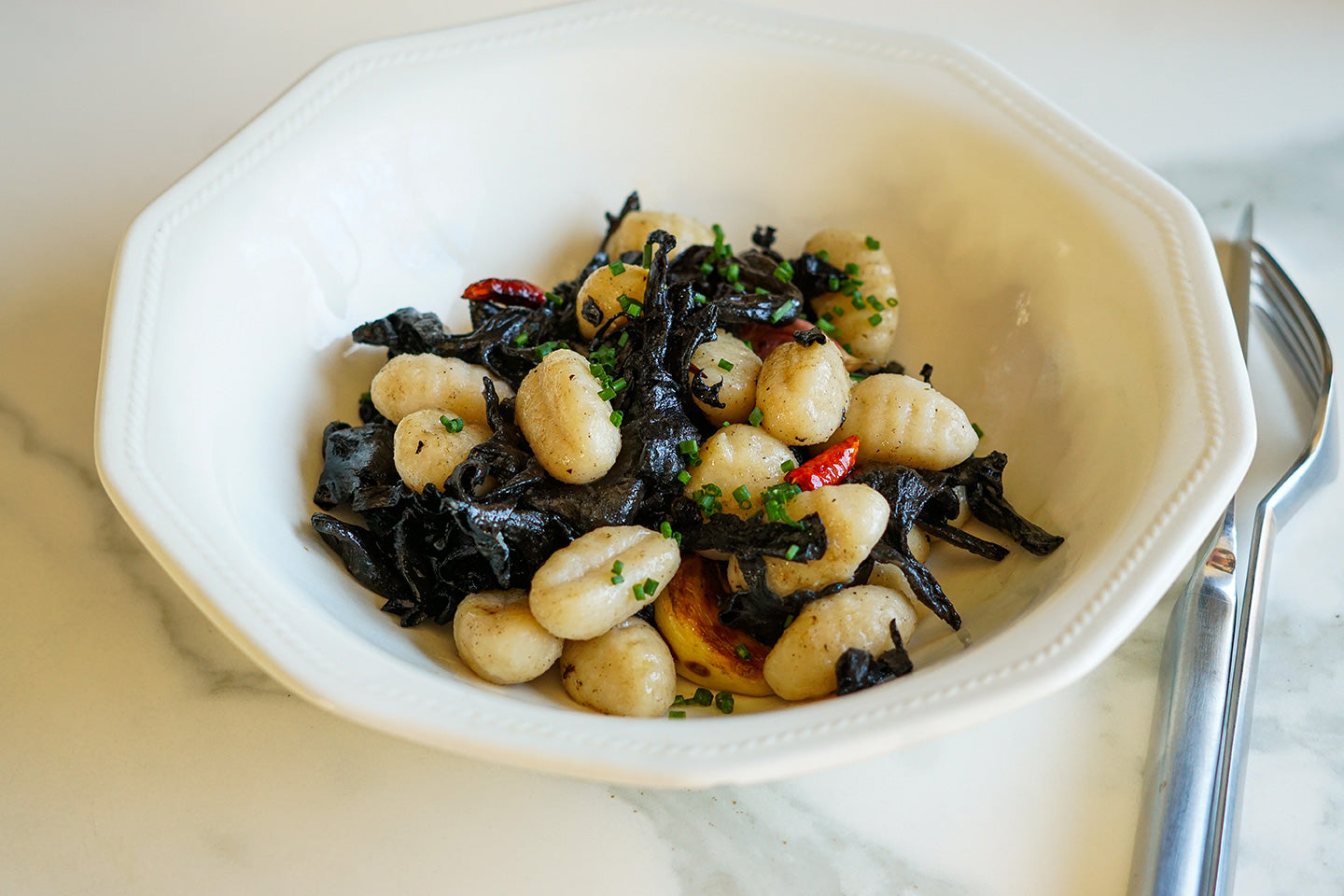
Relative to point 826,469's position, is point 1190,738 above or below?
below

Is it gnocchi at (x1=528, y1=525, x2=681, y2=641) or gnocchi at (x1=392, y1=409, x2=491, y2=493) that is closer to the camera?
gnocchi at (x1=528, y1=525, x2=681, y2=641)

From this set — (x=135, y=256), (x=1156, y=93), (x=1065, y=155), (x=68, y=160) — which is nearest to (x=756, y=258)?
(x=1065, y=155)

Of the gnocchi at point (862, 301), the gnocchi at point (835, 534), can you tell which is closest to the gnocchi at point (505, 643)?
the gnocchi at point (835, 534)

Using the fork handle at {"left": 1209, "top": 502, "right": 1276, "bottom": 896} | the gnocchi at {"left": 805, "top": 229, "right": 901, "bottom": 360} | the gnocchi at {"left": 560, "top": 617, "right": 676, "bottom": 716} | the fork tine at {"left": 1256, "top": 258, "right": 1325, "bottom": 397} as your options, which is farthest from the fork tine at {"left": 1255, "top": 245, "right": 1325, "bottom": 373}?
the gnocchi at {"left": 560, "top": 617, "right": 676, "bottom": 716}

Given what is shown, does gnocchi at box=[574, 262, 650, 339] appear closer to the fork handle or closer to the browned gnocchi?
the browned gnocchi

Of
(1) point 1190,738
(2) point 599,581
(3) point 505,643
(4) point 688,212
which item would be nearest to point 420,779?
(3) point 505,643

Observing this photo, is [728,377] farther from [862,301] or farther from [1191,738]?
[1191,738]

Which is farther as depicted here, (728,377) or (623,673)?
(728,377)

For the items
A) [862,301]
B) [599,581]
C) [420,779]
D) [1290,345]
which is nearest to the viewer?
[599,581]
